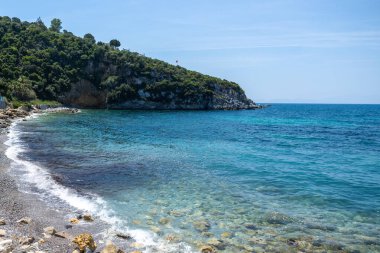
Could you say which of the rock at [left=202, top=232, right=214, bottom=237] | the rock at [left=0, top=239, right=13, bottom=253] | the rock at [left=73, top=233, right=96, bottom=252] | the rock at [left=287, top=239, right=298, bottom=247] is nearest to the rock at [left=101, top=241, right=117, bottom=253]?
the rock at [left=73, top=233, right=96, bottom=252]

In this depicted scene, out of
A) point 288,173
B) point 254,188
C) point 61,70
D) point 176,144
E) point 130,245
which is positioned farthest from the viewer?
point 61,70

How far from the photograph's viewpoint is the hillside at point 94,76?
106 metres

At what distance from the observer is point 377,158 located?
2939 centimetres

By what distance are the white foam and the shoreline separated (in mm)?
502

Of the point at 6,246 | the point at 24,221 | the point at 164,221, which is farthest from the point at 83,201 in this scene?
the point at 6,246

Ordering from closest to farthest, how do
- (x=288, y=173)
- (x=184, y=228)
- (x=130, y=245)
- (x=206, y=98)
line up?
1. (x=130, y=245)
2. (x=184, y=228)
3. (x=288, y=173)
4. (x=206, y=98)

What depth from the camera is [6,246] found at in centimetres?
1027

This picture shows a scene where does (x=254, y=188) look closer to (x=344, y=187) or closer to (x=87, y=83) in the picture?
(x=344, y=187)

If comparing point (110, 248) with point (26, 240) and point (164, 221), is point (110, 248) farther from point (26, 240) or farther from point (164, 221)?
point (164, 221)

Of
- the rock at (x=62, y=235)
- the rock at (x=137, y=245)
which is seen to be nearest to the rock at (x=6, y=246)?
the rock at (x=62, y=235)

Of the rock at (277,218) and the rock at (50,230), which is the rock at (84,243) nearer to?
the rock at (50,230)

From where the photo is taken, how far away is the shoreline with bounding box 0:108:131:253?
423 inches

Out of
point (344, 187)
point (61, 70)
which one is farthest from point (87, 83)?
point (344, 187)

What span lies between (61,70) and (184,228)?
110452mm
